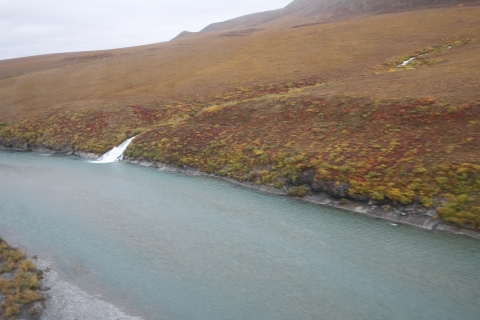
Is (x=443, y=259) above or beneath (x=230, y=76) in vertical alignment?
beneath

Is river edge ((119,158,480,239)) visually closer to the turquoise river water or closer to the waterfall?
the turquoise river water

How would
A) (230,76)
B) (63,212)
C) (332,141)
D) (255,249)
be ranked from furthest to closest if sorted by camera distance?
1. (230,76)
2. (332,141)
3. (63,212)
4. (255,249)

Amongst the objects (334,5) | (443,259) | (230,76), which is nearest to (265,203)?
(443,259)

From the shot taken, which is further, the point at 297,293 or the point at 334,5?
the point at 334,5

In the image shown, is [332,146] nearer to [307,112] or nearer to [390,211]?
[307,112]

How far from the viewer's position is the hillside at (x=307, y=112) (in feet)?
78.3

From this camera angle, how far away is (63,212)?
25812 mm

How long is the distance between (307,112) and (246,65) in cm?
3465

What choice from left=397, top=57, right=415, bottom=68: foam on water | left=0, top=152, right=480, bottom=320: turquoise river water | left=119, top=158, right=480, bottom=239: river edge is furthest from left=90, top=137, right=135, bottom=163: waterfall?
left=397, top=57, right=415, bottom=68: foam on water

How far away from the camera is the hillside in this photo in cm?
2386

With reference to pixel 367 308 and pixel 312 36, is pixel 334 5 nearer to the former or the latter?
pixel 312 36

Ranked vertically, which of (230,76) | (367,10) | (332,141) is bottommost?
(332,141)

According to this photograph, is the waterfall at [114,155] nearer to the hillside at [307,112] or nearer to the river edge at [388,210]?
the hillside at [307,112]

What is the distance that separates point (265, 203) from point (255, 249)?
615 cm
